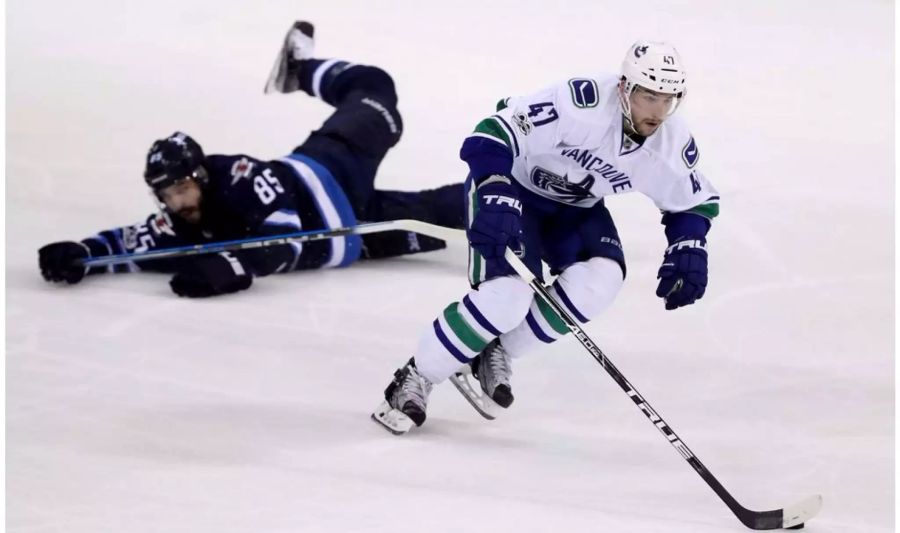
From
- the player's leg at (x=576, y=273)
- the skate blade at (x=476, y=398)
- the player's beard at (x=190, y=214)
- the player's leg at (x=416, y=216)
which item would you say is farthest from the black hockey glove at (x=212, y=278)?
the player's leg at (x=576, y=273)

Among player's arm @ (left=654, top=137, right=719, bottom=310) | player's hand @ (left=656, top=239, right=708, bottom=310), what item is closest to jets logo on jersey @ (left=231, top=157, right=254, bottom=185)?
player's arm @ (left=654, top=137, right=719, bottom=310)

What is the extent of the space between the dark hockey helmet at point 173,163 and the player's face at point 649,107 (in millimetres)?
1805

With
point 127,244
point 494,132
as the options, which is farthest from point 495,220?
point 127,244

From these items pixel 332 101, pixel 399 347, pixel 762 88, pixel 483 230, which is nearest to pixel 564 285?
pixel 483 230

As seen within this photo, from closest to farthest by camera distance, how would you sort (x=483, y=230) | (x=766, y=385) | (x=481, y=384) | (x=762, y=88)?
(x=483, y=230), (x=481, y=384), (x=766, y=385), (x=762, y=88)

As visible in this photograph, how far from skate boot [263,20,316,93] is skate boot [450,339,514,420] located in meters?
2.23

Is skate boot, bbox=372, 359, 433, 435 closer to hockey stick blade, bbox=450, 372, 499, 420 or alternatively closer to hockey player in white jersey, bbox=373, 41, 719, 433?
hockey player in white jersey, bbox=373, 41, 719, 433

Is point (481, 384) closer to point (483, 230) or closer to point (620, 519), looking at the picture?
point (483, 230)

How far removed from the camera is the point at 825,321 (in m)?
4.16

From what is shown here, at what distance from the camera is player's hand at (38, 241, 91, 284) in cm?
433

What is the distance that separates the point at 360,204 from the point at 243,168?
42cm

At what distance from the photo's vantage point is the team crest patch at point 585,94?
10.0 feet

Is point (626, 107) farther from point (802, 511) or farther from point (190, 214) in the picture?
point (190, 214)

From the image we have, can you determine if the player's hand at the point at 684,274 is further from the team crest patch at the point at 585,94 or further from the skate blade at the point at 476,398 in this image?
the skate blade at the point at 476,398
